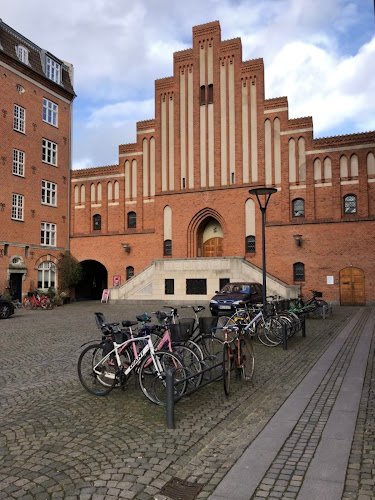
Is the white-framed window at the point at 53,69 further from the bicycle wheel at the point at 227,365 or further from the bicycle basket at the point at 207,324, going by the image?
the bicycle wheel at the point at 227,365

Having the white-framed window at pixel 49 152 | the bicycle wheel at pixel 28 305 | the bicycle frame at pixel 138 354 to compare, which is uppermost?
the white-framed window at pixel 49 152

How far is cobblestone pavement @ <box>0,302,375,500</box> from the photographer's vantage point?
3482 millimetres

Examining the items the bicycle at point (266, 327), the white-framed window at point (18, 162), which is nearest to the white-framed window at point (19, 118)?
the white-framed window at point (18, 162)

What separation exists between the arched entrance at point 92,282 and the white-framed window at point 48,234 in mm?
4005

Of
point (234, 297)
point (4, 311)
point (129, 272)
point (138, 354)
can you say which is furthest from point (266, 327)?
point (129, 272)

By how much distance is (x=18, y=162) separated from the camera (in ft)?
92.4

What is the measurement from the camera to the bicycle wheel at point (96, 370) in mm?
6156

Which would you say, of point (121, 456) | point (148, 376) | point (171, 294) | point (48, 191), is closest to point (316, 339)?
point (148, 376)

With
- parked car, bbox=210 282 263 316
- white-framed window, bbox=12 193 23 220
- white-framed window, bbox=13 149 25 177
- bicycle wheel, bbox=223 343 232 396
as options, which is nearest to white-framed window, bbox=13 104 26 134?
white-framed window, bbox=13 149 25 177

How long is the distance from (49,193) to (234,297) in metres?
19.3

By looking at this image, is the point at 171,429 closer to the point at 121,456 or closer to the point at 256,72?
the point at 121,456

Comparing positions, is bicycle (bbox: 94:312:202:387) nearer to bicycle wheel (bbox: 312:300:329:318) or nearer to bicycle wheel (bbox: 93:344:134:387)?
bicycle wheel (bbox: 93:344:134:387)

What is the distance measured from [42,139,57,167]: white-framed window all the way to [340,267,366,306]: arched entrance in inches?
878

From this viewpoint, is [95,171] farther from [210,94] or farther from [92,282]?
[210,94]
